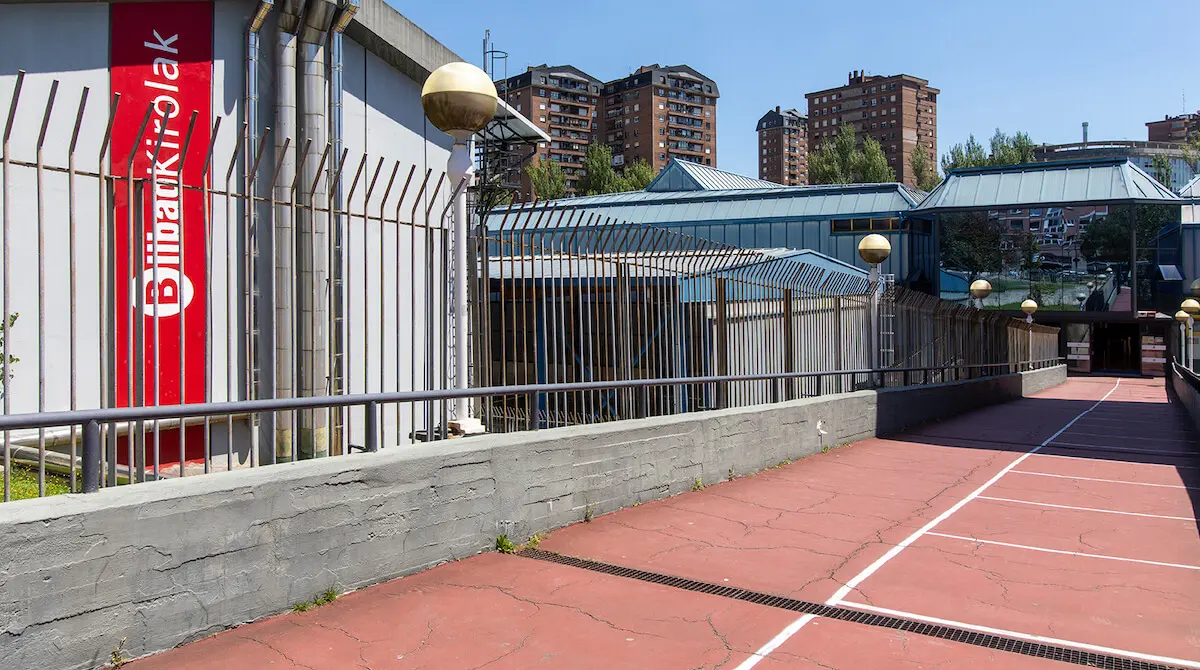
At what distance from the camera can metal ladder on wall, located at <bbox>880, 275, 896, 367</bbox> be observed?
15469mm

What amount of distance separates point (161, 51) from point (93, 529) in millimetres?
8096

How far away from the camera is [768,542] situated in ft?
22.2

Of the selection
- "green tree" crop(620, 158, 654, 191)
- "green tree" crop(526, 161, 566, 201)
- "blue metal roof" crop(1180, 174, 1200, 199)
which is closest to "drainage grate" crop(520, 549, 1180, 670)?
"blue metal roof" crop(1180, 174, 1200, 199)

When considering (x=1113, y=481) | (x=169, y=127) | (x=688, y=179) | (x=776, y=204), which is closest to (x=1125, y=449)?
(x=1113, y=481)

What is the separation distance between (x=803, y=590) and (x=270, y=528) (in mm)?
3097

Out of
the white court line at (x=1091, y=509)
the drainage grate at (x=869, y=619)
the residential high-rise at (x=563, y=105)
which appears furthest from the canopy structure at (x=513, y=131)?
the residential high-rise at (x=563, y=105)

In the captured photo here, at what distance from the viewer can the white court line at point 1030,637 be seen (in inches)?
175

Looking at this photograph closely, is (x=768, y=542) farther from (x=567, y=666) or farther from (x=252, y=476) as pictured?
(x=252, y=476)

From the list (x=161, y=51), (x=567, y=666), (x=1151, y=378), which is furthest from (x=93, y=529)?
(x=1151, y=378)

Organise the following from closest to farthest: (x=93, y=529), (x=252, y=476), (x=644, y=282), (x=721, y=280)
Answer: (x=93, y=529) < (x=252, y=476) < (x=644, y=282) < (x=721, y=280)

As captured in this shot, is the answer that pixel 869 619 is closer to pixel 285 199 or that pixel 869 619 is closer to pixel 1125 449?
pixel 285 199

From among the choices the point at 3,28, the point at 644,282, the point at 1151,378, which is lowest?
the point at 1151,378

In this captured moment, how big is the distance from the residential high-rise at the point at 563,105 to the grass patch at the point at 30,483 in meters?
137

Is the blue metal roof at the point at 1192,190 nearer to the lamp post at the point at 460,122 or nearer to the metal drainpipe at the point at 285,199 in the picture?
the metal drainpipe at the point at 285,199
